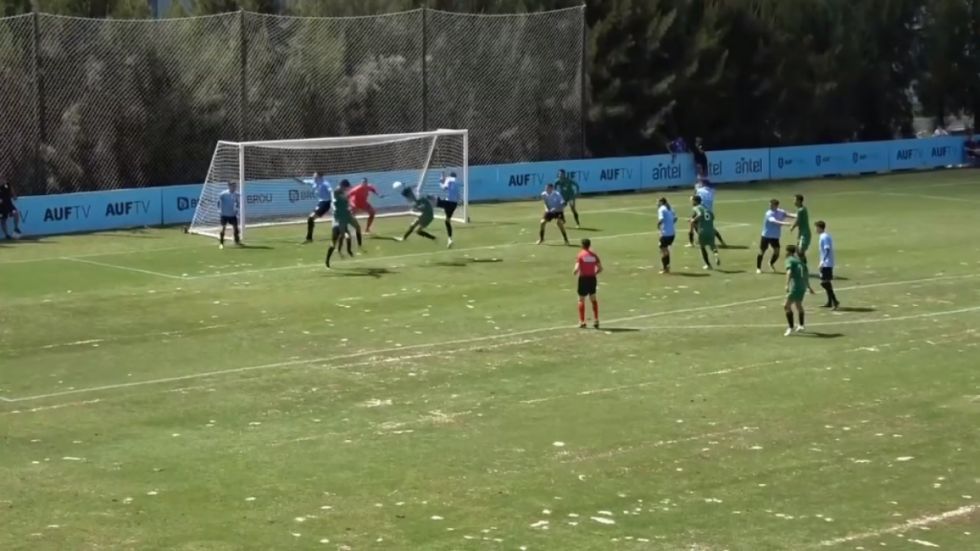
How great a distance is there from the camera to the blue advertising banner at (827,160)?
63.3 meters

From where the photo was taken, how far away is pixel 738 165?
61812mm

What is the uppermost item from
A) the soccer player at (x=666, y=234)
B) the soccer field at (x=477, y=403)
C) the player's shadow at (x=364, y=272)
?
the soccer player at (x=666, y=234)

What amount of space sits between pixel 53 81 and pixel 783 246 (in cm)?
2271

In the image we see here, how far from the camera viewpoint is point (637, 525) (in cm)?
1761

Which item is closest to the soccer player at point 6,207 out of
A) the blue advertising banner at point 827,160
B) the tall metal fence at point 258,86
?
the tall metal fence at point 258,86

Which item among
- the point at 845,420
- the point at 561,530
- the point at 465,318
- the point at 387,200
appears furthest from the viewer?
the point at 387,200

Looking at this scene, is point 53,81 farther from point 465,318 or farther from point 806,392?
point 806,392

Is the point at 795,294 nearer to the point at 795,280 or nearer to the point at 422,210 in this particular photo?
the point at 795,280

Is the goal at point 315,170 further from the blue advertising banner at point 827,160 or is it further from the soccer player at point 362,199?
the blue advertising banner at point 827,160

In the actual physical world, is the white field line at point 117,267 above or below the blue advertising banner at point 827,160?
below

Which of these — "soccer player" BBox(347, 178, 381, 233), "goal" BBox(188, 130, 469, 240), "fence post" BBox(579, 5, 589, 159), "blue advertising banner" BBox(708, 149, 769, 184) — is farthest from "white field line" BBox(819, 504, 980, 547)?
"fence post" BBox(579, 5, 589, 159)

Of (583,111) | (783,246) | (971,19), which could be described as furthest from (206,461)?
(971,19)

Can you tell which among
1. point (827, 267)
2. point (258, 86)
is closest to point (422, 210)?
point (827, 267)

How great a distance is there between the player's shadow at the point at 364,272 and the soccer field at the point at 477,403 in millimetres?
136
